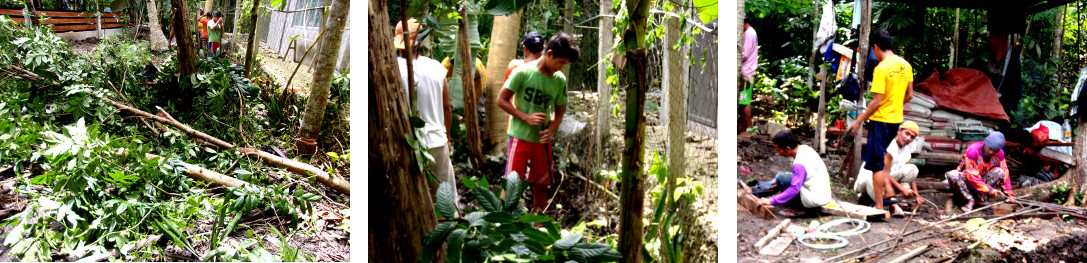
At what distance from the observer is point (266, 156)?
2.48m

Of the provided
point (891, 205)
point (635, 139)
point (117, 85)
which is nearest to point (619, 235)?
point (635, 139)

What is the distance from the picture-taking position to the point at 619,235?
209 cm

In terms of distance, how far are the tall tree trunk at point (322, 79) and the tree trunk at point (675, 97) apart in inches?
40.0

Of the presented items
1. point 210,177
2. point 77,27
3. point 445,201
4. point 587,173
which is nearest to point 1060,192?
point 587,173

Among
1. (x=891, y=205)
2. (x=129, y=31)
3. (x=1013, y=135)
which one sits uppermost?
(x=129, y=31)

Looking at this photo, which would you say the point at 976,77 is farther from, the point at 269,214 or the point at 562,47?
the point at 269,214

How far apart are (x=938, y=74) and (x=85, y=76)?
399 cm

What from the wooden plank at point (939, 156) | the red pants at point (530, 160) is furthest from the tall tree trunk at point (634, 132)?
the wooden plank at point (939, 156)

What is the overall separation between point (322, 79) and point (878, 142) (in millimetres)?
2577

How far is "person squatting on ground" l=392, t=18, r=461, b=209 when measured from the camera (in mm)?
1875

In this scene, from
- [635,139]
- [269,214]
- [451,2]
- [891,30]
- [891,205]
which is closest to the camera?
[451,2]

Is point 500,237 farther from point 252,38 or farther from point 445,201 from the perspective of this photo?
point 252,38

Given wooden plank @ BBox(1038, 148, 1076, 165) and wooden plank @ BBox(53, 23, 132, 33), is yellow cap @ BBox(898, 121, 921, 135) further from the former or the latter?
wooden plank @ BBox(53, 23, 132, 33)

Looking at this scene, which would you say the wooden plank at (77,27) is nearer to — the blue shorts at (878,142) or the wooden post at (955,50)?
the blue shorts at (878,142)
